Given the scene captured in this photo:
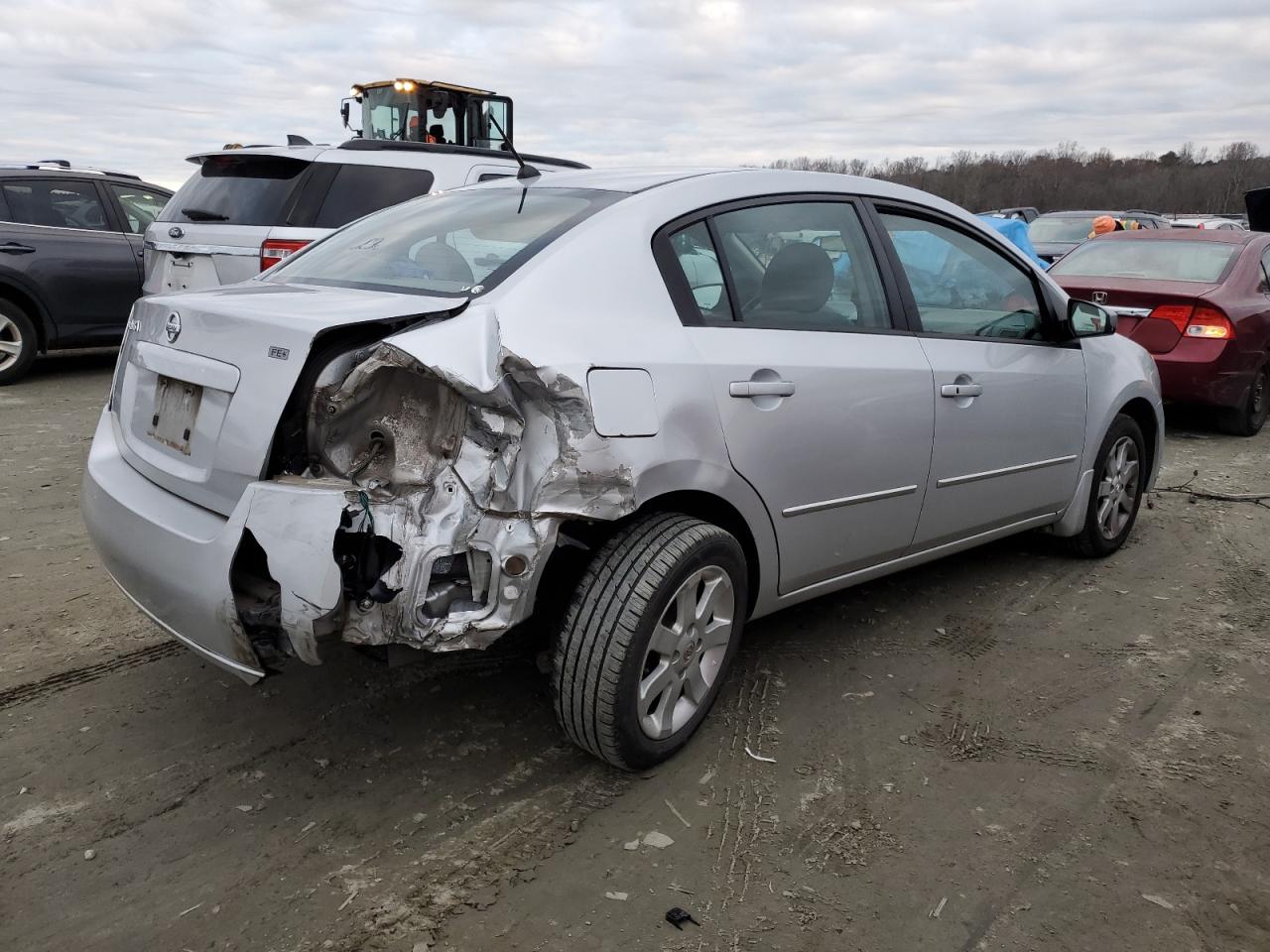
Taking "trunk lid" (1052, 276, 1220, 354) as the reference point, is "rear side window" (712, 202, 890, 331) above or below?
above

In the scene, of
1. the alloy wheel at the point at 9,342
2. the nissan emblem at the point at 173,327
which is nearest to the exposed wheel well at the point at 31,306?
the alloy wheel at the point at 9,342

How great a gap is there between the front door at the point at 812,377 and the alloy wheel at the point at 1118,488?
159cm

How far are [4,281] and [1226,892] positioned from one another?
29.3 feet

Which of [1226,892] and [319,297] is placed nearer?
[1226,892]

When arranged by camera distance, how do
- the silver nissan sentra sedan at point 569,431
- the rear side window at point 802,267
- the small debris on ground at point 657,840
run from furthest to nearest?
the rear side window at point 802,267, the small debris on ground at point 657,840, the silver nissan sentra sedan at point 569,431

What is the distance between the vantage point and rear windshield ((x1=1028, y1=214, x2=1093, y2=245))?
49.4 ft

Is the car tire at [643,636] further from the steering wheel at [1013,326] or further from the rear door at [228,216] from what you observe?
the rear door at [228,216]

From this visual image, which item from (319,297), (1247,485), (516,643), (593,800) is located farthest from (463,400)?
(1247,485)

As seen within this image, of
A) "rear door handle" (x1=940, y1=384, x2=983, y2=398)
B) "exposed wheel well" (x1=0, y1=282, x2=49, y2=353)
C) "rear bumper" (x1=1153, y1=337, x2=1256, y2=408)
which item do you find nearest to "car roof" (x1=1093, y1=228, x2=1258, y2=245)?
"rear bumper" (x1=1153, y1=337, x2=1256, y2=408)

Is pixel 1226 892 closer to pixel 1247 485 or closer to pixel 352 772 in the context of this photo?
pixel 352 772

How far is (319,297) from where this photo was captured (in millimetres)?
2730

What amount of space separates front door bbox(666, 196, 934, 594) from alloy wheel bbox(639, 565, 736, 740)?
1.00ft

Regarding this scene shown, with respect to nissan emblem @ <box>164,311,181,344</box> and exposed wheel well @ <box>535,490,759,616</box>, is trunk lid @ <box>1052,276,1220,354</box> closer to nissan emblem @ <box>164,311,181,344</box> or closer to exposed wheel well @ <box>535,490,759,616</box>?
exposed wheel well @ <box>535,490,759,616</box>

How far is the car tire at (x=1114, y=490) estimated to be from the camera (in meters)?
4.54
